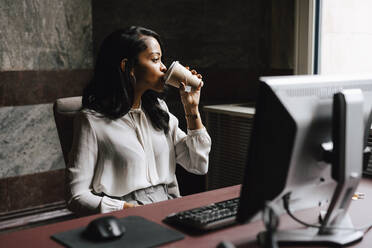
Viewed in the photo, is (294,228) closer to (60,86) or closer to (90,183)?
(90,183)

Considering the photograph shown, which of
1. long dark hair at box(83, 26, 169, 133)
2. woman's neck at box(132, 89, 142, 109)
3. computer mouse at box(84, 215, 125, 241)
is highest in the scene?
long dark hair at box(83, 26, 169, 133)

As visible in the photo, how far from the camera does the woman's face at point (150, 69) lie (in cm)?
175

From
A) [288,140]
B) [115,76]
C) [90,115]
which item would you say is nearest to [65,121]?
[90,115]

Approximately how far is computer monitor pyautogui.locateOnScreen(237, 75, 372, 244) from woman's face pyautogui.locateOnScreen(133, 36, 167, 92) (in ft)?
2.44

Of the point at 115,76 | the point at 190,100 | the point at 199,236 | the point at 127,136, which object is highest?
the point at 115,76

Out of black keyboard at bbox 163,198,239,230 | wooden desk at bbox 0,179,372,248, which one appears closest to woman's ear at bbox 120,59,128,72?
wooden desk at bbox 0,179,372,248

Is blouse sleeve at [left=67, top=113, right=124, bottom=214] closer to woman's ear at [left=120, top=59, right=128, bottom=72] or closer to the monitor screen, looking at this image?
woman's ear at [left=120, top=59, right=128, bottom=72]

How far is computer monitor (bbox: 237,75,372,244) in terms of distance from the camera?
104 centimetres

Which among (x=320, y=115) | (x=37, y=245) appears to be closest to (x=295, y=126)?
(x=320, y=115)

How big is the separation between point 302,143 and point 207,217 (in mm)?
367

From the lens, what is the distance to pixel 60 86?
2852 mm

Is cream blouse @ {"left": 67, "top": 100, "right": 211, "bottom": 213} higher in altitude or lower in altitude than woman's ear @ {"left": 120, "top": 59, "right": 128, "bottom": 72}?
lower

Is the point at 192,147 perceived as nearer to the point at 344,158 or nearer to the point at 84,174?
the point at 84,174

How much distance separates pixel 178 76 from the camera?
171 cm
